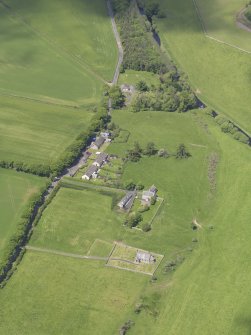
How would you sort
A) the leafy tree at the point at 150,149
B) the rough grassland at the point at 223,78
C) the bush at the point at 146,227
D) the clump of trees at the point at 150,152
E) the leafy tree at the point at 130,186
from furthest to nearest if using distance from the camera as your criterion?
the rough grassland at the point at 223,78 < the leafy tree at the point at 150,149 < the clump of trees at the point at 150,152 < the leafy tree at the point at 130,186 < the bush at the point at 146,227

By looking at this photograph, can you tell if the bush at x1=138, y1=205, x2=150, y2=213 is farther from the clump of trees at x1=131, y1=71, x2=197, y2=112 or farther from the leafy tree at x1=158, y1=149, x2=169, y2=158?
the clump of trees at x1=131, y1=71, x2=197, y2=112

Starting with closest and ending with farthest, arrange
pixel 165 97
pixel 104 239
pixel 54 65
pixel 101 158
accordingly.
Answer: pixel 104 239, pixel 101 158, pixel 165 97, pixel 54 65

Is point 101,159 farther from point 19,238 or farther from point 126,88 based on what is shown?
point 126,88

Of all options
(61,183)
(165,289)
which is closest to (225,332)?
(165,289)

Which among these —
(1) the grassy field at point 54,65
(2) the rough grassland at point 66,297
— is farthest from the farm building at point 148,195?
(1) the grassy field at point 54,65

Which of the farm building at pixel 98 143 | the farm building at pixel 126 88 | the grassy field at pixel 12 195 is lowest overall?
the grassy field at pixel 12 195

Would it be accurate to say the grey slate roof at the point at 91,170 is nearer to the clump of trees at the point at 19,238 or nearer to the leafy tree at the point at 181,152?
the clump of trees at the point at 19,238

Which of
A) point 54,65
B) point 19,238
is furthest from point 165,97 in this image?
point 19,238
